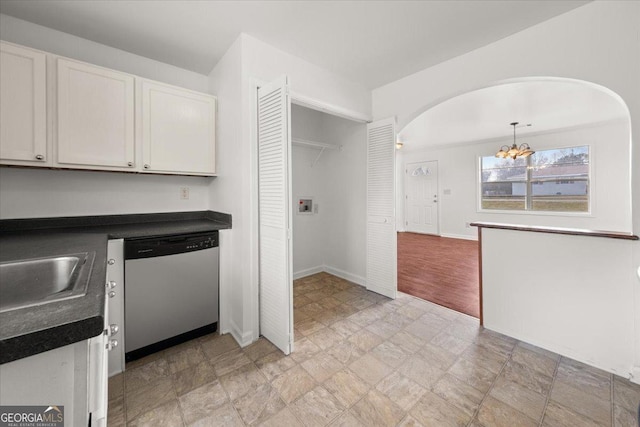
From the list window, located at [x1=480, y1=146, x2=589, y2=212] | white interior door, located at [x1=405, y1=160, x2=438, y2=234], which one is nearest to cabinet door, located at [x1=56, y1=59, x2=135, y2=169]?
white interior door, located at [x1=405, y1=160, x2=438, y2=234]

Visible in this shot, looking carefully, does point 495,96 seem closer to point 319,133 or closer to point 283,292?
point 319,133

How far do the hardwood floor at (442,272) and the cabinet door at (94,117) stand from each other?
128 inches

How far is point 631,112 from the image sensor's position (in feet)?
5.30

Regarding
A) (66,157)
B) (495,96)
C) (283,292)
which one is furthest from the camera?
(495,96)

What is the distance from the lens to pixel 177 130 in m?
2.27

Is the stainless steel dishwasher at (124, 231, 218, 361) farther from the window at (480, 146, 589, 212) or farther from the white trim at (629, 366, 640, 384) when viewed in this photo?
the window at (480, 146, 589, 212)

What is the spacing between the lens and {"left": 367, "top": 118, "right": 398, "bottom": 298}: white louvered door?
291 centimetres

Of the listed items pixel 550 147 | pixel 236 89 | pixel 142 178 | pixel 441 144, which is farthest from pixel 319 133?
pixel 550 147

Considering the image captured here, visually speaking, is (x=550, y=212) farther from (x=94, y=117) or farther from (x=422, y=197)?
(x=94, y=117)

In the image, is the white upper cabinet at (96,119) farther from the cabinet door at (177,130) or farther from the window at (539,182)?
the window at (539,182)

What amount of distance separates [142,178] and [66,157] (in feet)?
1.95

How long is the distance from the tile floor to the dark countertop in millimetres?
946

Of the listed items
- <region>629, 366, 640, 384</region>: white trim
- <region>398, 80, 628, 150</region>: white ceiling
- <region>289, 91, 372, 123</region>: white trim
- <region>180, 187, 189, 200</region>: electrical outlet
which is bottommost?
<region>629, 366, 640, 384</region>: white trim

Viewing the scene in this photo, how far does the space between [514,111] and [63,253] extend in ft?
18.2
